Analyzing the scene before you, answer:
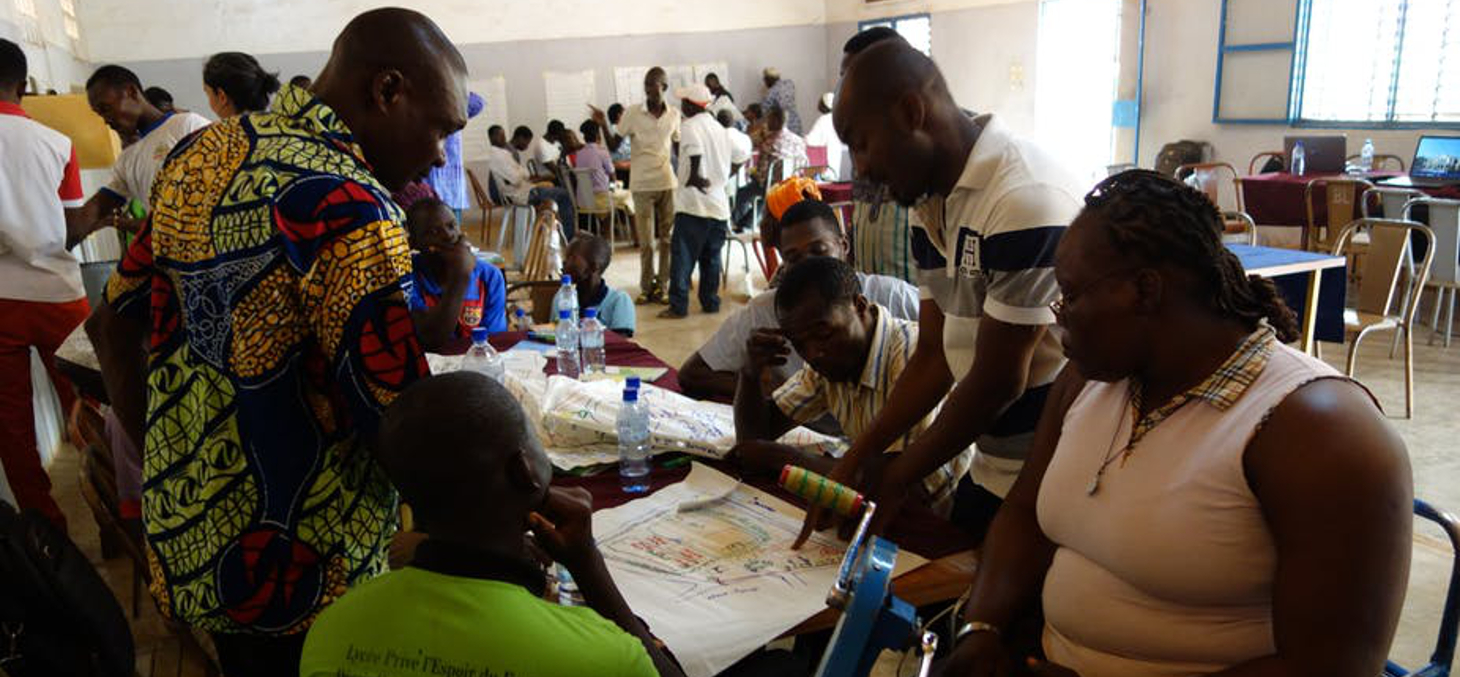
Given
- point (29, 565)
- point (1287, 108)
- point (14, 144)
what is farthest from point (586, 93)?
point (29, 565)

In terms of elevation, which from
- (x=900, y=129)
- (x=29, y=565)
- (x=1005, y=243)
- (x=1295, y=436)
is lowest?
(x=29, y=565)

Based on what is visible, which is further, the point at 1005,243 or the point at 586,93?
the point at 586,93

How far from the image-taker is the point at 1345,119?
8500 mm

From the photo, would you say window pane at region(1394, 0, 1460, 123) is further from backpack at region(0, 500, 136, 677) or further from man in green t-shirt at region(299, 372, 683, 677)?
backpack at region(0, 500, 136, 677)

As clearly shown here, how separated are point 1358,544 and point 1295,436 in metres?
0.12

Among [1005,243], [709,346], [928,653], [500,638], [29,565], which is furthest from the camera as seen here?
[709,346]

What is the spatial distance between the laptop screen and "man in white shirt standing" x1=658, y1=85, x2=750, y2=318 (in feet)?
15.3

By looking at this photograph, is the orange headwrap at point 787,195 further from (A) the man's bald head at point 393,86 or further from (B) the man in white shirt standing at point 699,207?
(A) the man's bald head at point 393,86

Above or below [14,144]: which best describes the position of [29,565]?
below

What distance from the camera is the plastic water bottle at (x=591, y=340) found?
2.99 metres

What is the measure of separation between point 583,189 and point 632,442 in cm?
707

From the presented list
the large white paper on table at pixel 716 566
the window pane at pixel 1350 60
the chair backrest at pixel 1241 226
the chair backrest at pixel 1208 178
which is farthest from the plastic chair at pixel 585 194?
the large white paper on table at pixel 716 566

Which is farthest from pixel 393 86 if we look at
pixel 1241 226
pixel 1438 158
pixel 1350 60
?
pixel 1350 60

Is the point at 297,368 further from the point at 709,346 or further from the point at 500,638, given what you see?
the point at 709,346
